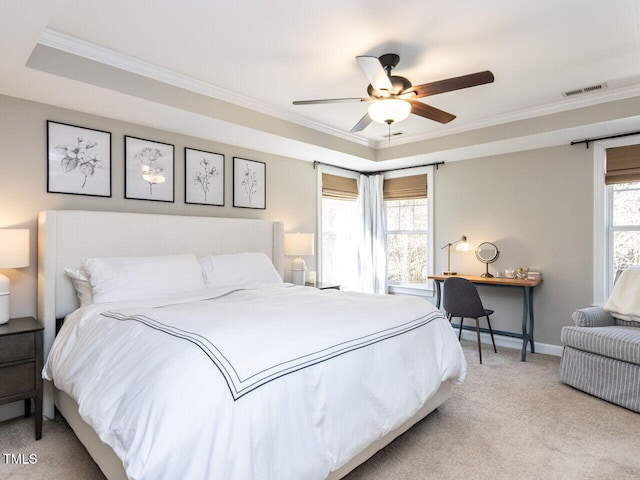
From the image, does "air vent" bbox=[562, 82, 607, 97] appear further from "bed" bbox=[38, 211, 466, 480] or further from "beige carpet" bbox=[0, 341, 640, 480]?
"beige carpet" bbox=[0, 341, 640, 480]

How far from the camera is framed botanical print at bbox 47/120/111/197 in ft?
9.46

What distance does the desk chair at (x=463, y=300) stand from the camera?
3895 mm

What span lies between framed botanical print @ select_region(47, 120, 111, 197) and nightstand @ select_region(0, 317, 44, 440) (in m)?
1.10

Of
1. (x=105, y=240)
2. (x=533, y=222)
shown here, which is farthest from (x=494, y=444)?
(x=105, y=240)

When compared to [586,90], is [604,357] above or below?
below

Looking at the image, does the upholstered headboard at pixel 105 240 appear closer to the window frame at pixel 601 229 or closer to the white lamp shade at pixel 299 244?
the white lamp shade at pixel 299 244

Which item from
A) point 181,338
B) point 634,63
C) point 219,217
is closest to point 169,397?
point 181,338

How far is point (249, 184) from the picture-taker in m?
4.20

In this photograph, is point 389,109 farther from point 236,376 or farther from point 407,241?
point 407,241

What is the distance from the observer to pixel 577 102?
11.4 ft

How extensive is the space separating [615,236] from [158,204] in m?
4.48

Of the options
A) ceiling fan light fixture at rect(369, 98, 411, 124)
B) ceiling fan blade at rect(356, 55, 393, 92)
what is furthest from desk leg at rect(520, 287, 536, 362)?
ceiling fan blade at rect(356, 55, 393, 92)

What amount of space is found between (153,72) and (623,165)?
4.32m

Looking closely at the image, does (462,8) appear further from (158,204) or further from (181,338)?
(158,204)
